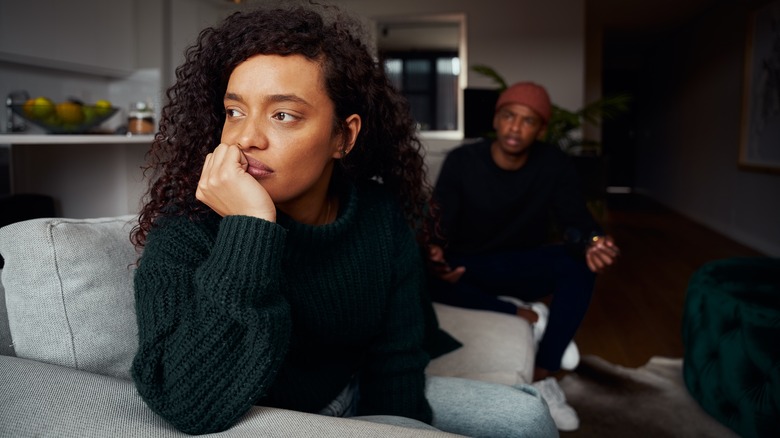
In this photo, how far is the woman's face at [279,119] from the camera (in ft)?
3.15

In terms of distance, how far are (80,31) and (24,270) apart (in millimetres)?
2697

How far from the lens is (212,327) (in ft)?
2.71

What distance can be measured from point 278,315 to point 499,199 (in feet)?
6.11

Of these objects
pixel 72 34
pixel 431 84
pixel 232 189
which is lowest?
pixel 232 189

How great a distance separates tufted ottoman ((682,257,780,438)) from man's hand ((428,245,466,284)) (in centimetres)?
91

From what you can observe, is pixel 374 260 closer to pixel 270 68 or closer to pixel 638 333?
pixel 270 68

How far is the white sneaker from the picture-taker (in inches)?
83.6

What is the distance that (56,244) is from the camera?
3.07 ft

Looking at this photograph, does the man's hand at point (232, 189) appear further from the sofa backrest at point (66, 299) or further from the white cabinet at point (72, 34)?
the white cabinet at point (72, 34)

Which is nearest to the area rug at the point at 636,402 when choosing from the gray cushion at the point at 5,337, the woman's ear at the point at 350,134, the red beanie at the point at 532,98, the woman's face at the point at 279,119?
the red beanie at the point at 532,98

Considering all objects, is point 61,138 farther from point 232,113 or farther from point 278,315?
point 278,315

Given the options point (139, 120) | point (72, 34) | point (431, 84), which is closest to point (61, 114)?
point (139, 120)

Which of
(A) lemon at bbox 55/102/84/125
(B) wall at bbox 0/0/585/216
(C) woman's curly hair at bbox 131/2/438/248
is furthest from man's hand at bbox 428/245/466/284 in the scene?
(B) wall at bbox 0/0/585/216

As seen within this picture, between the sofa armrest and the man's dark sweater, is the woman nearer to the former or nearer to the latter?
the sofa armrest
